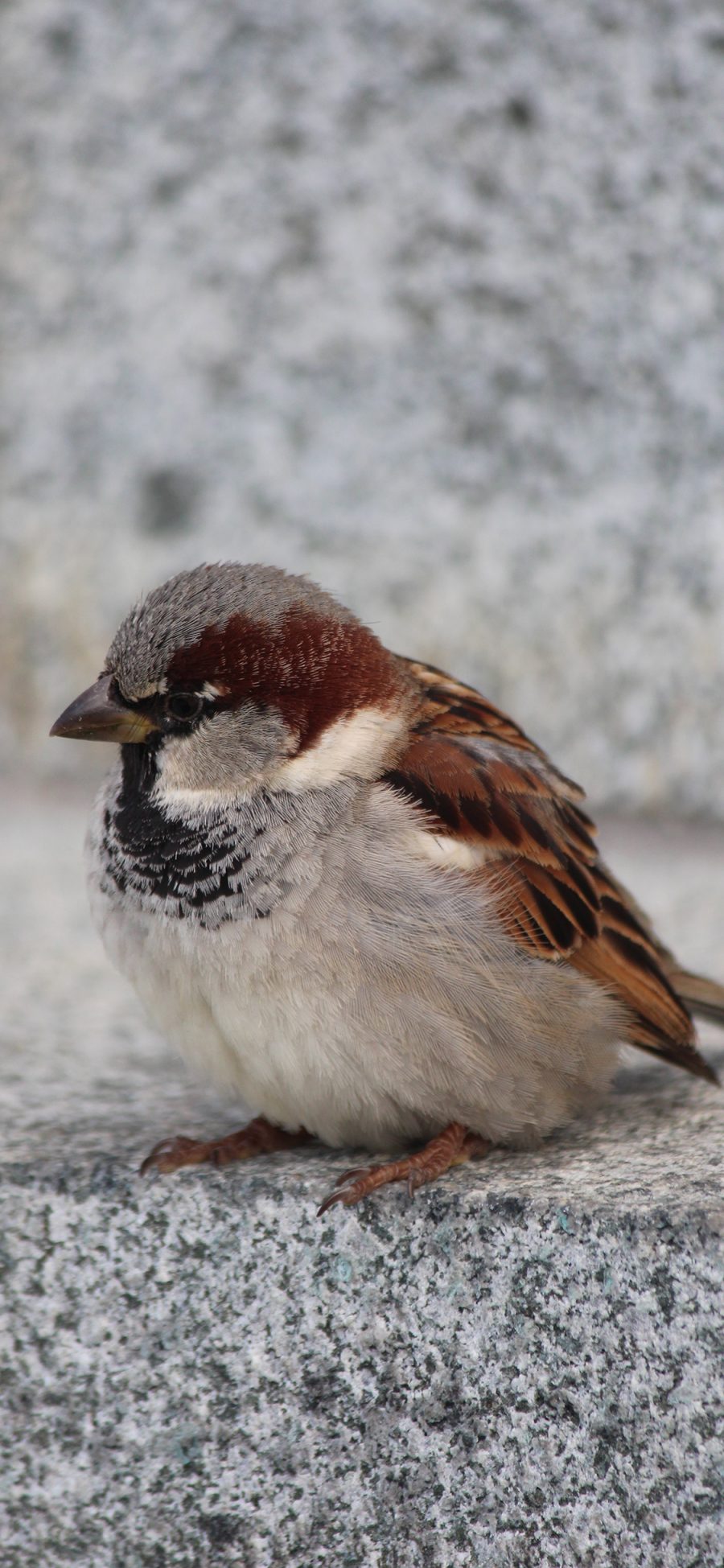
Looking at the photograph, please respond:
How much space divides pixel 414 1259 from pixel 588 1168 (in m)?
0.21

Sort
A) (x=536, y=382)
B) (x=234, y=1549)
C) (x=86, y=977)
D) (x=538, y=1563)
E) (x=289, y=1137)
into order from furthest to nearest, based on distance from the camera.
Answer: (x=536, y=382)
(x=86, y=977)
(x=289, y=1137)
(x=234, y=1549)
(x=538, y=1563)

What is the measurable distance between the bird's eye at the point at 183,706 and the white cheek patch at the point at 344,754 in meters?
0.11


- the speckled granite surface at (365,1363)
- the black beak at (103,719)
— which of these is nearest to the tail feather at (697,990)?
the speckled granite surface at (365,1363)

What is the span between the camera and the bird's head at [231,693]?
1678 mm

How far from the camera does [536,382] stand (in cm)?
274

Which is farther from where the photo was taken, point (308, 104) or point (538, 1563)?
point (308, 104)

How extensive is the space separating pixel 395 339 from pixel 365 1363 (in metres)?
1.91

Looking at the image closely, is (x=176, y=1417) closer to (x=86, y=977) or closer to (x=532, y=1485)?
(x=532, y=1485)

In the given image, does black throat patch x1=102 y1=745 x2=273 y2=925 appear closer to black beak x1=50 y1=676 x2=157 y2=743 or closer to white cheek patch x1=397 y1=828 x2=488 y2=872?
black beak x1=50 y1=676 x2=157 y2=743

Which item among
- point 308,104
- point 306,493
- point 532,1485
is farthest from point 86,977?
point 308,104

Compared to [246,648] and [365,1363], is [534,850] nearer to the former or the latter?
[246,648]

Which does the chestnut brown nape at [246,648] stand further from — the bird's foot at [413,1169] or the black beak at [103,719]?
the bird's foot at [413,1169]

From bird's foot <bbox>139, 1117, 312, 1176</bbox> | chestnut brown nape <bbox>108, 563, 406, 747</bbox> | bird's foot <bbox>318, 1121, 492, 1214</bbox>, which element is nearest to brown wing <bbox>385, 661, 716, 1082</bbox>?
chestnut brown nape <bbox>108, 563, 406, 747</bbox>

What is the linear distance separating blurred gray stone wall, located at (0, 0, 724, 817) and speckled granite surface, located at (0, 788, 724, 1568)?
3.93 ft
